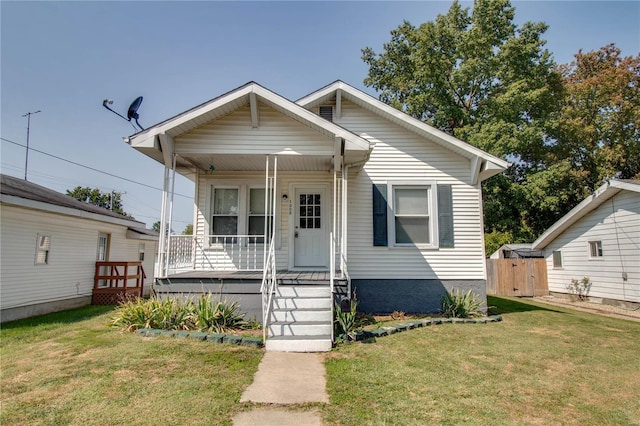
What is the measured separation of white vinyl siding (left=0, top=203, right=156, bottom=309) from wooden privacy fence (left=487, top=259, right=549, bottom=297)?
55.0 feet

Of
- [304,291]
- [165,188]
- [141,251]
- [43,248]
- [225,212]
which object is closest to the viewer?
[304,291]

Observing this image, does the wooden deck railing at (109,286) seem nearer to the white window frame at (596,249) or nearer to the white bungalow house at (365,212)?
the white bungalow house at (365,212)

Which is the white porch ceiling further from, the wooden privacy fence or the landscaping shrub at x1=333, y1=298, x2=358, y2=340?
the wooden privacy fence

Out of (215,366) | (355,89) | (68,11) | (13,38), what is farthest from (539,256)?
(13,38)

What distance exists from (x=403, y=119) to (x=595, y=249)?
947 cm

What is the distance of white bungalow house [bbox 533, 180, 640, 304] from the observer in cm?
1069

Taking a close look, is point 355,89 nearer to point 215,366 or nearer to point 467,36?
point 215,366

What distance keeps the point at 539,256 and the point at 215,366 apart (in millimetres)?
15739

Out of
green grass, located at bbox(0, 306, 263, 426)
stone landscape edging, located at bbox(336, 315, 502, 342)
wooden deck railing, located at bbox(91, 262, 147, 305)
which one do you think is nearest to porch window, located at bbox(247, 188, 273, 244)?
green grass, located at bbox(0, 306, 263, 426)

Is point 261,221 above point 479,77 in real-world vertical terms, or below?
below

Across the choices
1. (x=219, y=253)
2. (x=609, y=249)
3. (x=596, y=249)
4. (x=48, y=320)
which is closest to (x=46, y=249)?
(x=48, y=320)

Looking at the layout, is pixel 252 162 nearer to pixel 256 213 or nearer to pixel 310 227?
pixel 256 213

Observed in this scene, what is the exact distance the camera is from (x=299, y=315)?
5977mm

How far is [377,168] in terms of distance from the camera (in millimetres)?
8789
